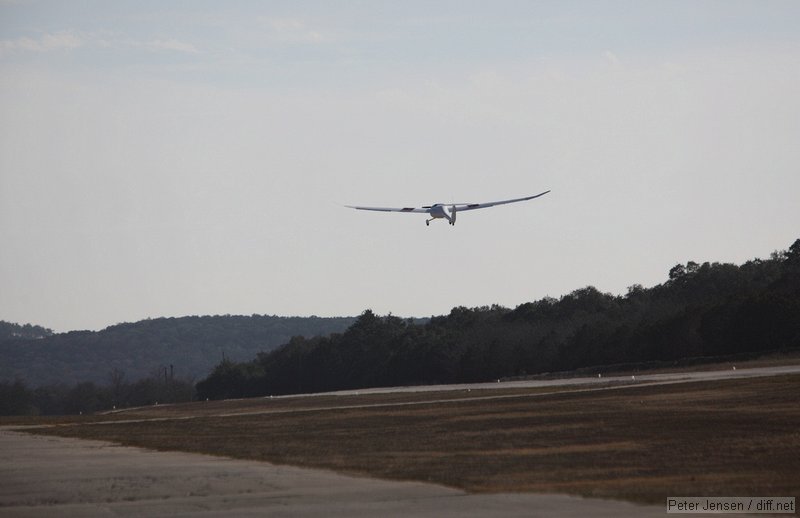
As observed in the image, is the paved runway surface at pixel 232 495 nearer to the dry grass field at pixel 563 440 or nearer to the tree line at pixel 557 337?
the dry grass field at pixel 563 440

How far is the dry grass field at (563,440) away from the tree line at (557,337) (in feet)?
128

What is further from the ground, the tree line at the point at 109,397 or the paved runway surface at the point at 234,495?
the tree line at the point at 109,397

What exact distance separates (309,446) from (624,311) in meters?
107

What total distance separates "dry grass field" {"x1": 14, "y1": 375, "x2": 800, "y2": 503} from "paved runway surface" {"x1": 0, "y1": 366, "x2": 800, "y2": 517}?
138 cm

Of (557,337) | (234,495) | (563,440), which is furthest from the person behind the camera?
(557,337)

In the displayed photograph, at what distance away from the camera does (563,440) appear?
3716 centimetres

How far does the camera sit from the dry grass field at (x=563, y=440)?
26998 millimetres

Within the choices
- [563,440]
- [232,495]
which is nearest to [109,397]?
[563,440]

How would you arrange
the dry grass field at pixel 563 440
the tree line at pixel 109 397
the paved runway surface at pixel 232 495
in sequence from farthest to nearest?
the tree line at pixel 109 397
the dry grass field at pixel 563 440
the paved runway surface at pixel 232 495

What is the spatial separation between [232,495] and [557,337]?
10853 cm

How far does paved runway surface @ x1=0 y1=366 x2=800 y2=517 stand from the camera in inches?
919

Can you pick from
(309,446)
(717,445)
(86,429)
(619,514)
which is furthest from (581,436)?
(86,429)

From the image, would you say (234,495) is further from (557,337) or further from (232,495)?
(557,337)

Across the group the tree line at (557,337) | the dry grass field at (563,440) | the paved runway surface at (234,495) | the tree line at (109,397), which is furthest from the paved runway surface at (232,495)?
the tree line at (109,397)
